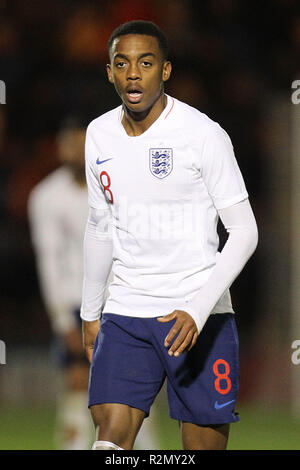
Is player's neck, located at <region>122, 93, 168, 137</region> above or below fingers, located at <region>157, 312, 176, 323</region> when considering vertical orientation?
above

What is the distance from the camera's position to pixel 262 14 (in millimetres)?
8875

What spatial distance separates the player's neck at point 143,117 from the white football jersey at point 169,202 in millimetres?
25

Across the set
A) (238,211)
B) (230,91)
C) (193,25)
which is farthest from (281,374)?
(238,211)

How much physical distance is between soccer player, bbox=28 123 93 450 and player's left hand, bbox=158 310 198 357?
7.53ft

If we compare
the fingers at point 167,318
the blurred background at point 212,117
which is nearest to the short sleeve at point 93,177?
the fingers at point 167,318

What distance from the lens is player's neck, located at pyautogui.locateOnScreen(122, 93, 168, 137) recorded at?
388cm

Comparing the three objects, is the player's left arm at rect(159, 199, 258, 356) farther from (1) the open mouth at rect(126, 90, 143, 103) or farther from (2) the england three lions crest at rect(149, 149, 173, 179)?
(1) the open mouth at rect(126, 90, 143, 103)

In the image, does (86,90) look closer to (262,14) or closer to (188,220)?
(262,14)

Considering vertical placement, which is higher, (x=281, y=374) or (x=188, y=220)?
(x=188, y=220)

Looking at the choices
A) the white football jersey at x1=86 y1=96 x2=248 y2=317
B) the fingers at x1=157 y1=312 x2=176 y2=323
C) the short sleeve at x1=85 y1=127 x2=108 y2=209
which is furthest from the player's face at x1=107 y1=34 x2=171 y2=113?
the fingers at x1=157 y1=312 x2=176 y2=323

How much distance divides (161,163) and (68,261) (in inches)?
85.6

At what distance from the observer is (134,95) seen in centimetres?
379

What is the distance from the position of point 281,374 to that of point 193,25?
3222 mm
